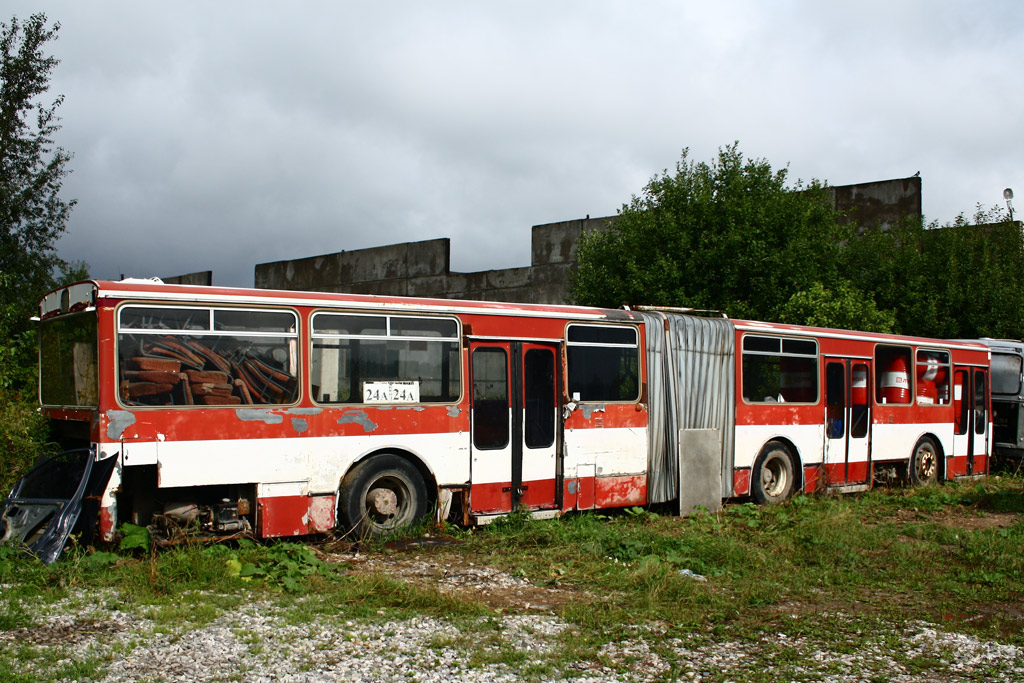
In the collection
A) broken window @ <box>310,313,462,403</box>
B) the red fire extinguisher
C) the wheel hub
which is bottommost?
the wheel hub

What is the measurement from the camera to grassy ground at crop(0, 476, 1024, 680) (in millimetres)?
6555

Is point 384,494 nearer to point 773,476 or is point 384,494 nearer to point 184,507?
point 184,507

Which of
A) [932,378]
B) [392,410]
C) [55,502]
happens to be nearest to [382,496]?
[392,410]

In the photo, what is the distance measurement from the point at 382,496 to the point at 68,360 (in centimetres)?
361

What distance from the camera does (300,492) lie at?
9352 millimetres

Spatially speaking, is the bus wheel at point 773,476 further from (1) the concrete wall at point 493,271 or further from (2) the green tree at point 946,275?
(1) the concrete wall at point 493,271

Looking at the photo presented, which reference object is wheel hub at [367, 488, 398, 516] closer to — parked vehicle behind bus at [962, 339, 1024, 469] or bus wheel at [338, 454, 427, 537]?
bus wheel at [338, 454, 427, 537]

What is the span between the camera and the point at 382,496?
10000 millimetres

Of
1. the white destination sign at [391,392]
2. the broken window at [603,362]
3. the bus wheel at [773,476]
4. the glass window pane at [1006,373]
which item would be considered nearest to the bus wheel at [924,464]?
the bus wheel at [773,476]

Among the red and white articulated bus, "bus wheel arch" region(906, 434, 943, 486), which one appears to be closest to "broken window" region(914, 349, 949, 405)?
"bus wheel arch" region(906, 434, 943, 486)

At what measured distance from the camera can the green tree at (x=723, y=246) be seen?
75.4 feet

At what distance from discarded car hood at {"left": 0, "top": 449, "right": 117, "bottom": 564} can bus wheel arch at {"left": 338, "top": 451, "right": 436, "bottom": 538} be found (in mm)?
2502

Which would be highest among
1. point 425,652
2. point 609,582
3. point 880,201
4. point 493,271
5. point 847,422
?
point 880,201

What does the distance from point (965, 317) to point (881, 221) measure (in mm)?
4159
